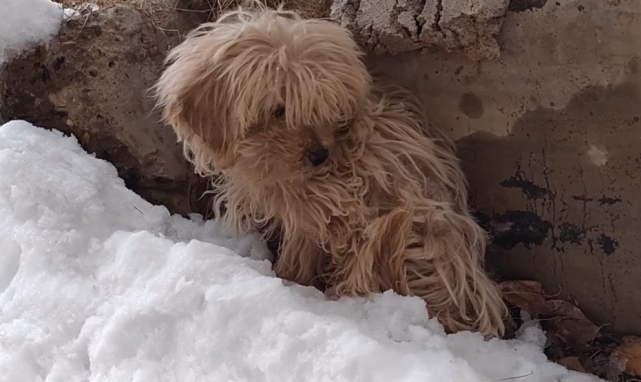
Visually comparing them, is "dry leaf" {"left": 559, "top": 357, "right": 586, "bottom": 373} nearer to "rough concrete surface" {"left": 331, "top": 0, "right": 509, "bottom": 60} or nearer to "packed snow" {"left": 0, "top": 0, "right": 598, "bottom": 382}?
"packed snow" {"left": 0, "top": 0, "right": 598, "bottom": 382}

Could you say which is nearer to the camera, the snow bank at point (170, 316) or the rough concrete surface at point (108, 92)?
the snow bank at point (170, 316)

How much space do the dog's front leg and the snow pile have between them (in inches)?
50.9

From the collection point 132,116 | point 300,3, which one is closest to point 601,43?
point 300,3

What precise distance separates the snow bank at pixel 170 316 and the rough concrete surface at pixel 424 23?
2.46 ft

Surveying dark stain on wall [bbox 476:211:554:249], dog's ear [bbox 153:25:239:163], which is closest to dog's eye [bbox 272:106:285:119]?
dog's ear [bbox 153:25:239:163]

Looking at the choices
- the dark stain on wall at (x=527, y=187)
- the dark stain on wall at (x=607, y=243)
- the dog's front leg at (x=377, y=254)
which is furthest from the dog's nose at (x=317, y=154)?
the dark stain on wall at (x=607, y=243)

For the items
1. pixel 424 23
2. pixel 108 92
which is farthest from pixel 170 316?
pixel 424 23

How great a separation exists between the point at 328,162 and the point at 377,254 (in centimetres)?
30

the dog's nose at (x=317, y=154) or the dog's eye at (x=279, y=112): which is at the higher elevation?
the dog's eye at (x=279, y=112)

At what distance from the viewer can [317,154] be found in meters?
1.80

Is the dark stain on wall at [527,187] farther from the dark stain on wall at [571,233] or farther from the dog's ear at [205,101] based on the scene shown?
the dog's ear at [205,101]

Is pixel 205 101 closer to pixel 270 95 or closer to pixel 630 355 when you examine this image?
pixel 270 95

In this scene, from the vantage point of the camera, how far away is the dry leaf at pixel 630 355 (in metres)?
1.91

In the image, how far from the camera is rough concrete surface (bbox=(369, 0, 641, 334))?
178 centimetres
